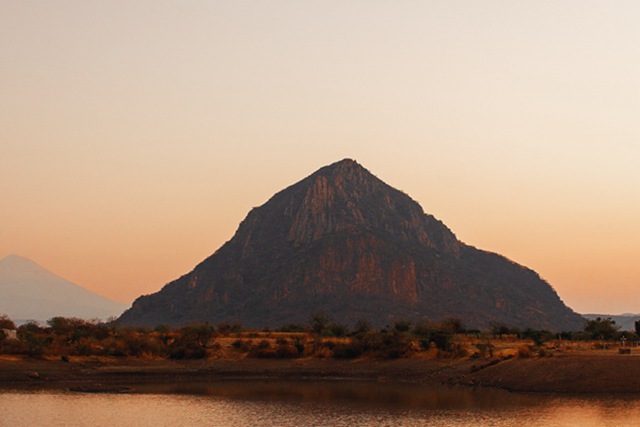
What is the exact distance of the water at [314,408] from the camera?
60438 mm

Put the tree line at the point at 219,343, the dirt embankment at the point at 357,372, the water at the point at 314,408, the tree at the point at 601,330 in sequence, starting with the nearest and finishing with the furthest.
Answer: the water at the point at 314,408
the dirt embankment at the point at 357,372
the tree line at the point at 219,343
the tree at the point at 601,330

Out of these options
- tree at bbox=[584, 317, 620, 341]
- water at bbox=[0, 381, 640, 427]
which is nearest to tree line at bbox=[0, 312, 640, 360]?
tree at bbox=[584, 317, 620, 341]

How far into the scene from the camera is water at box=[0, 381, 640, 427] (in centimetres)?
6044

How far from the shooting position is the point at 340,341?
116375mm

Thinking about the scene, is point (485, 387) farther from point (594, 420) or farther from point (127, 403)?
point (127, 403)

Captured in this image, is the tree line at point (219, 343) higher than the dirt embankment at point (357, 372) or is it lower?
higher

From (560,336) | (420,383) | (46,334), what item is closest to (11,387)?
(46,334)

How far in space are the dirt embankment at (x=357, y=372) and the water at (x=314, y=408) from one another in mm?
4350

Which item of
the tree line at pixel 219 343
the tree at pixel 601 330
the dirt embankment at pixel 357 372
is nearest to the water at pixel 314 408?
the dirt embankment at pixel 357 372

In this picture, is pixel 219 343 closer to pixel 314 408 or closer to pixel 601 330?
pixel 314 408

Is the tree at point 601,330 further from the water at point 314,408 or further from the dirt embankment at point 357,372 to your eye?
the water at point 314,408

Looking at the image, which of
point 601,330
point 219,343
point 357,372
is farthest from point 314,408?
point 601,330

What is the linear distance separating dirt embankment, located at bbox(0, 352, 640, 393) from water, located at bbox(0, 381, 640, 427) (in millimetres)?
4350

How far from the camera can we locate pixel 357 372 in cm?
10019
